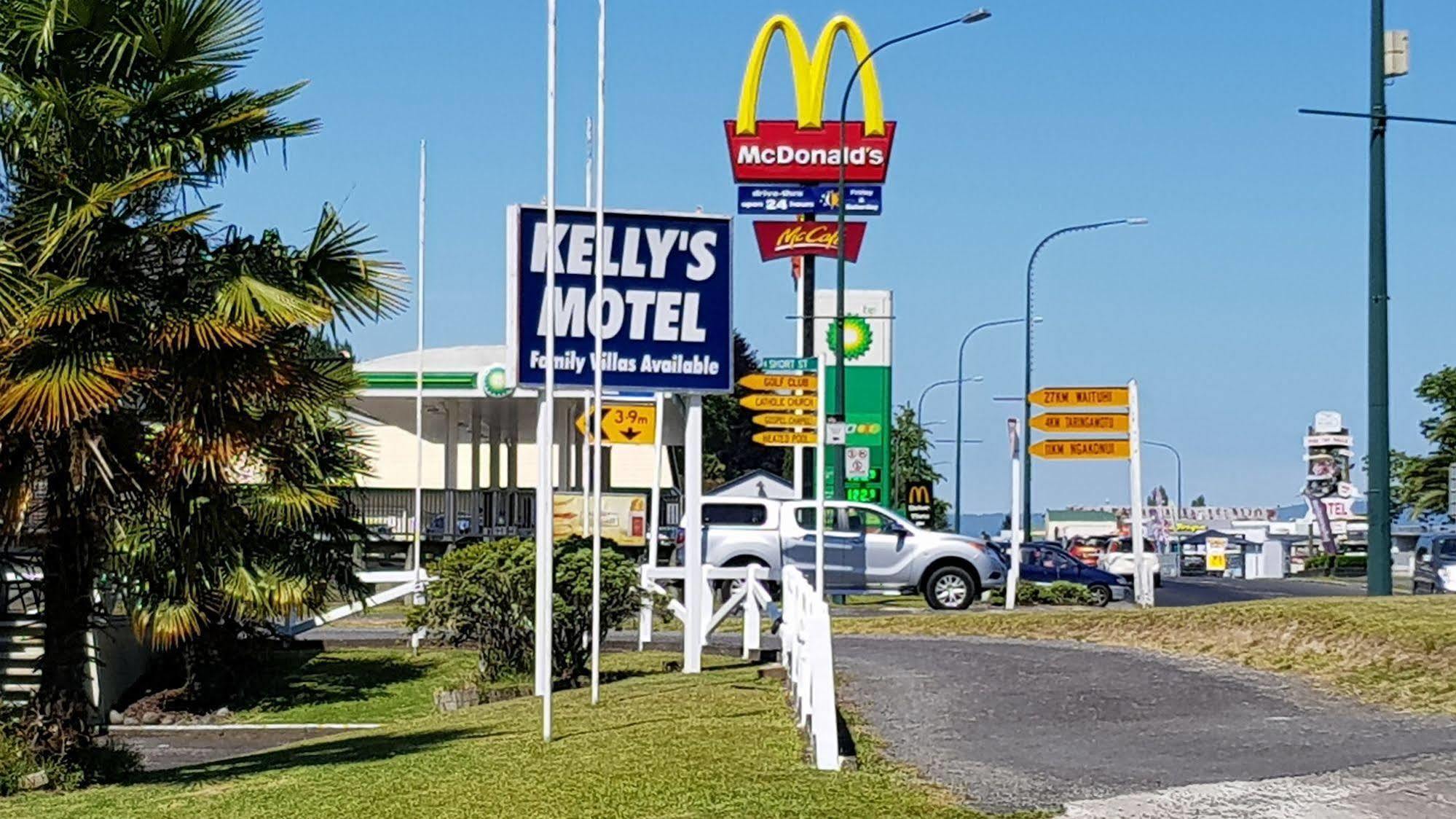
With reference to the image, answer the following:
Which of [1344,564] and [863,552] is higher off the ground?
[863,552]

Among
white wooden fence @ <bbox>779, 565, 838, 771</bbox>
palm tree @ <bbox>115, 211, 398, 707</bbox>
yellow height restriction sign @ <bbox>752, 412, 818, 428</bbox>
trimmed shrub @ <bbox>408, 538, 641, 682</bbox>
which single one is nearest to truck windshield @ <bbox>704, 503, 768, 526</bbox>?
yellow height restriction sign @ <bbox>752, 412, 818, 428</bbox>

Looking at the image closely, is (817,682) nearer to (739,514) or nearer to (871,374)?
(739,514)

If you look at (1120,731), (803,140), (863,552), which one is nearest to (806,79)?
(803,140)

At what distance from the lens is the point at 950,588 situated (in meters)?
30.0

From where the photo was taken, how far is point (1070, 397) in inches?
1192

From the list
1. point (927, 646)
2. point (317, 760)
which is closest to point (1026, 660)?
point (927, 646)

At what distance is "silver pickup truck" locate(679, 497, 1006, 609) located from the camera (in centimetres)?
2991

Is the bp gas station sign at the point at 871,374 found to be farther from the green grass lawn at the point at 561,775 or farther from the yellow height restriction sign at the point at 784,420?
the green grass lawn at the point at 561,775

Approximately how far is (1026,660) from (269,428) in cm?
786

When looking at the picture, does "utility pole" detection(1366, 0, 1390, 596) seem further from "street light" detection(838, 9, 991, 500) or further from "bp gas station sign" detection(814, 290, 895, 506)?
"bp gas station sign" detection(814, 290, 895, 506)

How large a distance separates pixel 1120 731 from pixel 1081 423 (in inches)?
729

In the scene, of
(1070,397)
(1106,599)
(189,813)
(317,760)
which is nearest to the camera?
(189,813)

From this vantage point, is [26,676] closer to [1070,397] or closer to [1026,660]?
[1026,660]

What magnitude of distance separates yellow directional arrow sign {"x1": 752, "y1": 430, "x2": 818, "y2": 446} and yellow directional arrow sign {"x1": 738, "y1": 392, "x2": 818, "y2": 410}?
44cm
